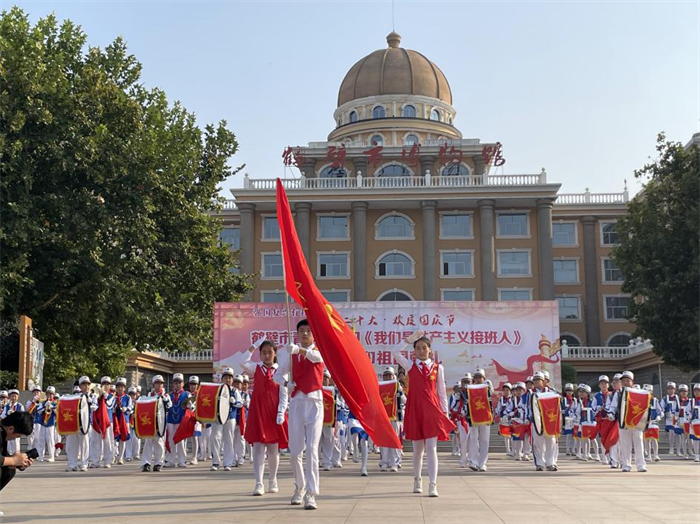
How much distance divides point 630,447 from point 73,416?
1068cm

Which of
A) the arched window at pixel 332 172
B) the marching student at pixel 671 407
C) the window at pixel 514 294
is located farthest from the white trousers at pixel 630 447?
the arched window at pixel 332 172

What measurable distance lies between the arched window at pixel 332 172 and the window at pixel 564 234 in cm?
1483

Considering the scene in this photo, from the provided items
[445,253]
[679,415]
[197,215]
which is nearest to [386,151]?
[445,253]

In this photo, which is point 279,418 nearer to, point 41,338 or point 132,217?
point 132,217

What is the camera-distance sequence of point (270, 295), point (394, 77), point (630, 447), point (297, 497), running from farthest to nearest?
point (394, 77) < point (270, 295) < point (630, 447) < point (297, 497)

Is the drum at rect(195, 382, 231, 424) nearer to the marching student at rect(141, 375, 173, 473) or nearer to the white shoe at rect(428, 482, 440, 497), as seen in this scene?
the marching student at rect(141, 375, 173, 473)

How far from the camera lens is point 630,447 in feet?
54.8

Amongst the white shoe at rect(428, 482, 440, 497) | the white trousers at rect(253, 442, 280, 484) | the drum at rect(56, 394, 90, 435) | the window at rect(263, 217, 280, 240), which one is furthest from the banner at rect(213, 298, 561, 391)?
the window at rect(263, 217, 280, 240)

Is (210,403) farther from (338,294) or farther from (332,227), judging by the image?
(332,227)

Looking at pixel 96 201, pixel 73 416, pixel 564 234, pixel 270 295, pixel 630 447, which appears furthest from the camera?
pixel 564 234

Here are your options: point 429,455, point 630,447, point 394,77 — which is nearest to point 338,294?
point 394,77

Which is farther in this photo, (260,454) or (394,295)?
(394,295)

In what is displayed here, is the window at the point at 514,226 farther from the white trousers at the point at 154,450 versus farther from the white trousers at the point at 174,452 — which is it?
the white trousers at the point at 154,450

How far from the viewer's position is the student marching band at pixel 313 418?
34.2 ft
